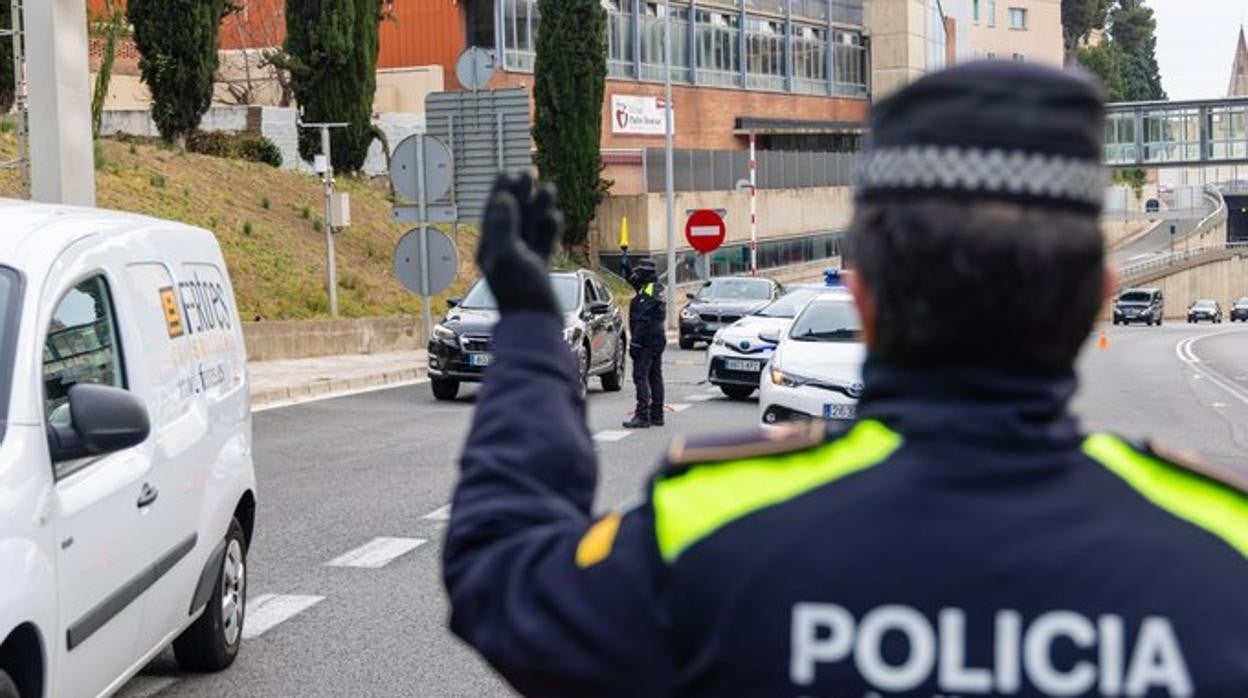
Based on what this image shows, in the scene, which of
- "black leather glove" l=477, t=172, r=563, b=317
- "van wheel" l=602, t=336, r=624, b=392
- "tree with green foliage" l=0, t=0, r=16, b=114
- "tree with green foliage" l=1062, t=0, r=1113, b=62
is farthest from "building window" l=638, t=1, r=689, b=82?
"tree with green foliage" l=1062, t=0, r=1113, b=62

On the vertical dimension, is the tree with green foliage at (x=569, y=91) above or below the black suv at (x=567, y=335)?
above

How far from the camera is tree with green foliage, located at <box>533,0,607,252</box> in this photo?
156 feet

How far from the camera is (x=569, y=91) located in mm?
47594

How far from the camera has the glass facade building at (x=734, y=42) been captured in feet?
175

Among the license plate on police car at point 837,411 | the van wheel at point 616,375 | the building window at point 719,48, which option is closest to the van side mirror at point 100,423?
the license plate on police car at point 837,411

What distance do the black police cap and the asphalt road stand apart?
1.44 m

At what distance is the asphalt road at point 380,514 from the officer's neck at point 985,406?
1.41m

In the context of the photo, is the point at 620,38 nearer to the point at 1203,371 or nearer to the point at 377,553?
the point at 1203,371

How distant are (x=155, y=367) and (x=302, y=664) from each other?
5.60 feet

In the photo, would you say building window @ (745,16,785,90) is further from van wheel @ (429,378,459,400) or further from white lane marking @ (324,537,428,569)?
white lane marking @ (324,537,428,569)

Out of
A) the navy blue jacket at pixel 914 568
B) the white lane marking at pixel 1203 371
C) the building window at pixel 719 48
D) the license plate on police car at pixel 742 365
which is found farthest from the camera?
the building window at pixel 719 48

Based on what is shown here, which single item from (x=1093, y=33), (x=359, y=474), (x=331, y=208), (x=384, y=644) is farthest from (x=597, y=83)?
(x=1093, y=33)

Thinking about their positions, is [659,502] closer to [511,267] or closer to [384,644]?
[511,267]

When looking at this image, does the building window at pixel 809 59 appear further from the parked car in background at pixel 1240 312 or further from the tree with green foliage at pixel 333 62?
the parked car in background at pixel 1240 312
